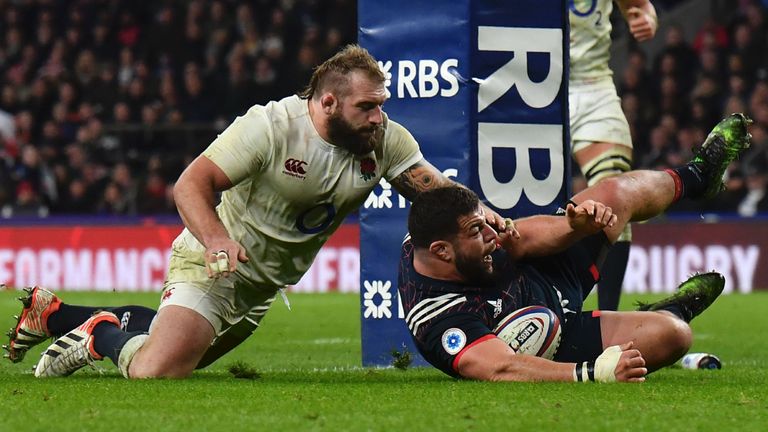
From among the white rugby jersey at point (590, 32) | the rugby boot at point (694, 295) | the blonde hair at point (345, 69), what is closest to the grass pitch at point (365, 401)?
the rugby boot at point (694, 295)

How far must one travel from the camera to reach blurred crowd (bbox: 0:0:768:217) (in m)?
17.2

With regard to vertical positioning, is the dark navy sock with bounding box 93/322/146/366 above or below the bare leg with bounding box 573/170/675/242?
below

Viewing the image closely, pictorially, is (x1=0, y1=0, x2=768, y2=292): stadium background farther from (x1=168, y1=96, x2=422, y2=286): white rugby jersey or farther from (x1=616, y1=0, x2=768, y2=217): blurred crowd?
(x1=168, y1=96, x2=422, y2=286): white rugby jersey

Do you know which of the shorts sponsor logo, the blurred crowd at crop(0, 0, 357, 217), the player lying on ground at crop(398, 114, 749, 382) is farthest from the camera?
the blurred crowd at crop(0, 0, 357, 217)

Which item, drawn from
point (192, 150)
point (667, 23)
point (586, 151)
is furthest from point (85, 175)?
point (586, 151)

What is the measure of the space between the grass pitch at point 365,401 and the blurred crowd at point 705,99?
9.18m

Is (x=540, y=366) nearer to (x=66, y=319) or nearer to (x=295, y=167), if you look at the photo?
(x=295, y=167)

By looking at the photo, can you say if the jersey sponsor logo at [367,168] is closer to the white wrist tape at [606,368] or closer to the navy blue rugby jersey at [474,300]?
the navy blue rugby jersey at [474,300]

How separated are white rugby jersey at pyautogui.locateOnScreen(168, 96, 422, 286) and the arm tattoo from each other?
0.09 ft

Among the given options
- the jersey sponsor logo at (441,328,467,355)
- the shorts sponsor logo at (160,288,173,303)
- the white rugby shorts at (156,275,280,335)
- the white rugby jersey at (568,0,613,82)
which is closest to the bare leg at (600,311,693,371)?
the jersey sponsor logo at (441,328,467,355)

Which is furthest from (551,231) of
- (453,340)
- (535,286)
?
(453,340)

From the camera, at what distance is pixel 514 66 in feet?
23.4

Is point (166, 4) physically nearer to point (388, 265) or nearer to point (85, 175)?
point (85, 175)

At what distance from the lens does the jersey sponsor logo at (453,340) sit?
18.4 feet
